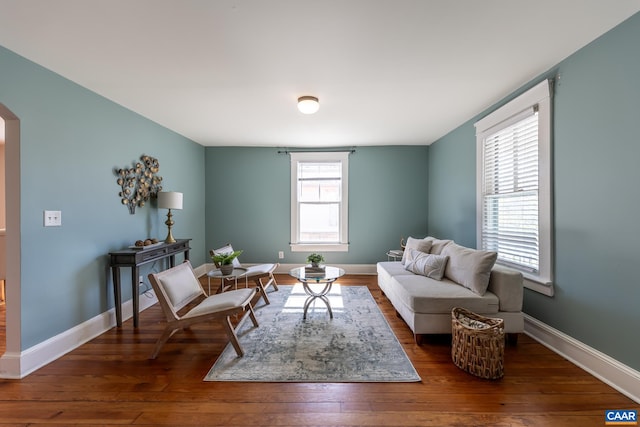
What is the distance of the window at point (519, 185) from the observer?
2383mm

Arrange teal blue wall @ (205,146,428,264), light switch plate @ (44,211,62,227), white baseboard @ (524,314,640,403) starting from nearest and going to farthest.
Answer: white baseboard @ (524,314,640,403) < light switch plate @ (44,211,62,227) < teal blue wall @ (205,146,428,264)

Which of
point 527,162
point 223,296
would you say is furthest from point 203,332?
point 527,162

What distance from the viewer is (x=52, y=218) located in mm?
2262

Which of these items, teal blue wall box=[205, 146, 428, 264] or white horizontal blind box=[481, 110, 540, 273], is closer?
white horizontal blind box=[481, 110, 540, 273]

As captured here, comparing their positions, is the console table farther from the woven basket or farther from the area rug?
the woven basket

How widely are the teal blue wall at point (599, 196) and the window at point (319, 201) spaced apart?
3178mm

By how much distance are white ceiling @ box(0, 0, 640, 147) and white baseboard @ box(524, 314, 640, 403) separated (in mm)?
2331

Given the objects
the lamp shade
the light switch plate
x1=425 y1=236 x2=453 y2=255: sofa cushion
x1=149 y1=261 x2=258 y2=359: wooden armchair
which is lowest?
x1=149 y1=261 x2=258 y2=359: wooden armchair

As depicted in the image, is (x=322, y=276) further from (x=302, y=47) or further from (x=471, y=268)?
(x=302, y=47)

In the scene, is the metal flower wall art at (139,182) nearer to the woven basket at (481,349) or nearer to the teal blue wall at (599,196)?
the woven basket at (481,349)

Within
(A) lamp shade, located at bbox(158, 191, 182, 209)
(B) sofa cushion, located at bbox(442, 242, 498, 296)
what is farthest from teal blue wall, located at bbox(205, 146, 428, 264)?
(B) sofa cushion, located at bbox(442, 242, 498, 296)

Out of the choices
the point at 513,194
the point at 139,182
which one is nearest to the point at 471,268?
the point at 513,194

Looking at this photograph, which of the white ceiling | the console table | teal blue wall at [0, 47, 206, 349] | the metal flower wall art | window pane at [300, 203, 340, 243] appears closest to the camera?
the white ceiling

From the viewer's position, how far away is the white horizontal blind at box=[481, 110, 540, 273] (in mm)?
2555
